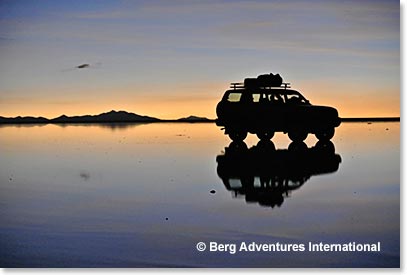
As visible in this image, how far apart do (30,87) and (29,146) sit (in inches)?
214

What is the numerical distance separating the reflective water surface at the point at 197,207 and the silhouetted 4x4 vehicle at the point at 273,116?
108 centimetres

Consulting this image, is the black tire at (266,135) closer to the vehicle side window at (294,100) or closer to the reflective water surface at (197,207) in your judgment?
the vehicle side window at (294,100)

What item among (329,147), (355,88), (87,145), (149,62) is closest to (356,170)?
(355,88)

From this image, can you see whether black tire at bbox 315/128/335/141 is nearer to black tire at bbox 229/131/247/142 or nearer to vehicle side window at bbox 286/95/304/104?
vehicle side window at bbox 286/95/304/104

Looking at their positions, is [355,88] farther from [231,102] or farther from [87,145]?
[87,145]

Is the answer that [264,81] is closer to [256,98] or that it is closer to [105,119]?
[105,119]

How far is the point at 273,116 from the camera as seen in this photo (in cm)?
1224

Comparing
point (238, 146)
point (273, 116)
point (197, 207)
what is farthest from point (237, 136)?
point (197, 207)

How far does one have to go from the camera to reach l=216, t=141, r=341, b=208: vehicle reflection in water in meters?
7.62

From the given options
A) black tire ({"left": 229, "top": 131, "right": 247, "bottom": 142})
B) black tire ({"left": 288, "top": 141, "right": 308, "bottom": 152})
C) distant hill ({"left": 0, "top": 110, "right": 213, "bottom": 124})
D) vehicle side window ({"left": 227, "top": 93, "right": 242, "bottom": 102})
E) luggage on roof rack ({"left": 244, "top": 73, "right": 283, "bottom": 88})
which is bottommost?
black tire ({"left": 288, "top": 141, "right": 308, "bottom": 152})

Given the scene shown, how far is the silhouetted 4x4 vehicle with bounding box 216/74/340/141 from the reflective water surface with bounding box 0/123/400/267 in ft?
3.53

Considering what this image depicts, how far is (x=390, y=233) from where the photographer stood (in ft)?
20.4

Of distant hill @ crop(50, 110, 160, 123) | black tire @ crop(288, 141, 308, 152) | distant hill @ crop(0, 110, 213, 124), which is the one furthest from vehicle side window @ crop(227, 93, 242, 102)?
distant hill @ crop(50, 110, 160, 123)

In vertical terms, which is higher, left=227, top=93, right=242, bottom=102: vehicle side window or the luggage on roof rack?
the luggage on roof rack
